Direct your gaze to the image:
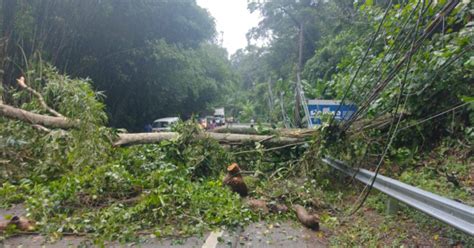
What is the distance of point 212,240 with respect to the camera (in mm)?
2826

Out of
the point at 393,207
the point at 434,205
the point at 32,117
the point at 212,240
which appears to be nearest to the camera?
the point at 434,205

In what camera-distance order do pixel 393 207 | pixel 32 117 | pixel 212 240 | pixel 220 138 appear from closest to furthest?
1. pixel 212 240
2. pixel 393 207
3. pixel 32 117
4. pixel 220 138

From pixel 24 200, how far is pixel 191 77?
727 inches

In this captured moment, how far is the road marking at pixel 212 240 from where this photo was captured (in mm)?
2720

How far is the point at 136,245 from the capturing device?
2.73 meters

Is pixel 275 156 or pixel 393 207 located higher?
pixel 275 156

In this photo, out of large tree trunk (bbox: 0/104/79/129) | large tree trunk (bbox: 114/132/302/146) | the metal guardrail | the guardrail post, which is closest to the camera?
the metal guardrail

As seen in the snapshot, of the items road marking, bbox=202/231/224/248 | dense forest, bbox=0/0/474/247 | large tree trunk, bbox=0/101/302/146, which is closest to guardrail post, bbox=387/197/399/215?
dense forest, bbox=0/0/474/247

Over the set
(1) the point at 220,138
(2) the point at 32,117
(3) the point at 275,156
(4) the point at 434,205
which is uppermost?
(2) the point at 32,117

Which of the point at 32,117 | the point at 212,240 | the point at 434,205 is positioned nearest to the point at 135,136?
the point at 32,117

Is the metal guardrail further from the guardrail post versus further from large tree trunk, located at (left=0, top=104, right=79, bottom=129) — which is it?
large tree trunk, located at (left=0, top=104, right=79, bottom=129)

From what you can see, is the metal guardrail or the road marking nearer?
the metal guardrail

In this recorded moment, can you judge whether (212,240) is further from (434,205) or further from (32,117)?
(32,117)

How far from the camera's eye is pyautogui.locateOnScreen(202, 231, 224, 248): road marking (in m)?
2.72
